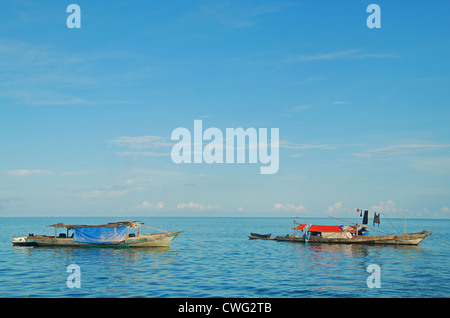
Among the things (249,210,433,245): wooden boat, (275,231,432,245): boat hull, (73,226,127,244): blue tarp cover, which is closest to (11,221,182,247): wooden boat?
(73,226,127,244): blue tarp cover

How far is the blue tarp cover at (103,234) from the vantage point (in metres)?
52.0

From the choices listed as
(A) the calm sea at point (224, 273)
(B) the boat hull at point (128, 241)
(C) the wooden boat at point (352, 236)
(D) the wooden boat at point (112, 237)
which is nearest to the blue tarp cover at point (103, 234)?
(D) the wooden boat at point (112, 237)

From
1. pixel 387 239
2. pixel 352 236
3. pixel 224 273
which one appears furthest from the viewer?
pixel 352 236

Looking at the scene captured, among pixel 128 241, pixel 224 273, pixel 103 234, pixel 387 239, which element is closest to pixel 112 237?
pixel 103 234

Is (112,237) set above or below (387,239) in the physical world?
above

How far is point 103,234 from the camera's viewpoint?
52.1 metres

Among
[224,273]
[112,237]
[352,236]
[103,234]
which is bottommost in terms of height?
[224,273]

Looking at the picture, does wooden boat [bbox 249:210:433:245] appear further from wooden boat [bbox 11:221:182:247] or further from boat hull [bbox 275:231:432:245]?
wooden boat [bbox 11:221:182:247]

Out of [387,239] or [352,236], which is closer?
[387,239]

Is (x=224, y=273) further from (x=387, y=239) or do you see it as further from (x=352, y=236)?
(x=387, y=239)
